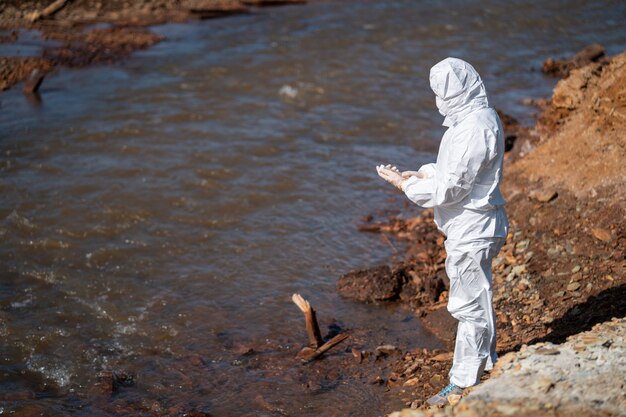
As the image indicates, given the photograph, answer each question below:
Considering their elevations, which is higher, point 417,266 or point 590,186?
point 590,186

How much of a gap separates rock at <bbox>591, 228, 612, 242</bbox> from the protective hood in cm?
236

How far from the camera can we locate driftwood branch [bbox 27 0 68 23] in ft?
51.9

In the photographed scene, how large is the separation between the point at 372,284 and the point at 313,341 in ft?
3.66

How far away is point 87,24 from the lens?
16.0 metres

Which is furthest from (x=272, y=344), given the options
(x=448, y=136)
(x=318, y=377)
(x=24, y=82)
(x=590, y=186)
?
(x=24, y=82)

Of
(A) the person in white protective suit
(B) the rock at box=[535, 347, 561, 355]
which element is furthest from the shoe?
(B) the rock at box=[535, 347, 561, 355]

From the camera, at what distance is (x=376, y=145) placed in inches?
452

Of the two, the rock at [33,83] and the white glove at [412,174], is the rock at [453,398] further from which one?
the rock at [33,83]

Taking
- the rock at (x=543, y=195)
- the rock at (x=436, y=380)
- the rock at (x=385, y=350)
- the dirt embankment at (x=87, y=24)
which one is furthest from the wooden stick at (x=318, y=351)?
the dirt embankment at (x=87, y=24)

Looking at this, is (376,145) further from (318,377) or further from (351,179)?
(318,377)

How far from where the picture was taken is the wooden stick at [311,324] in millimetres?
6637

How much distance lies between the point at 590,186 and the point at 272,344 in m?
3.42

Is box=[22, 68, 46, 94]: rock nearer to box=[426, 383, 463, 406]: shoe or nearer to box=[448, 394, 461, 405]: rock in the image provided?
box=[426, 383, 463, 406]: shoe

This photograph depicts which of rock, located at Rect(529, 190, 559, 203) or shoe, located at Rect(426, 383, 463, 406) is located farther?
rock, located at Rect(529, 190, 559, 203)
